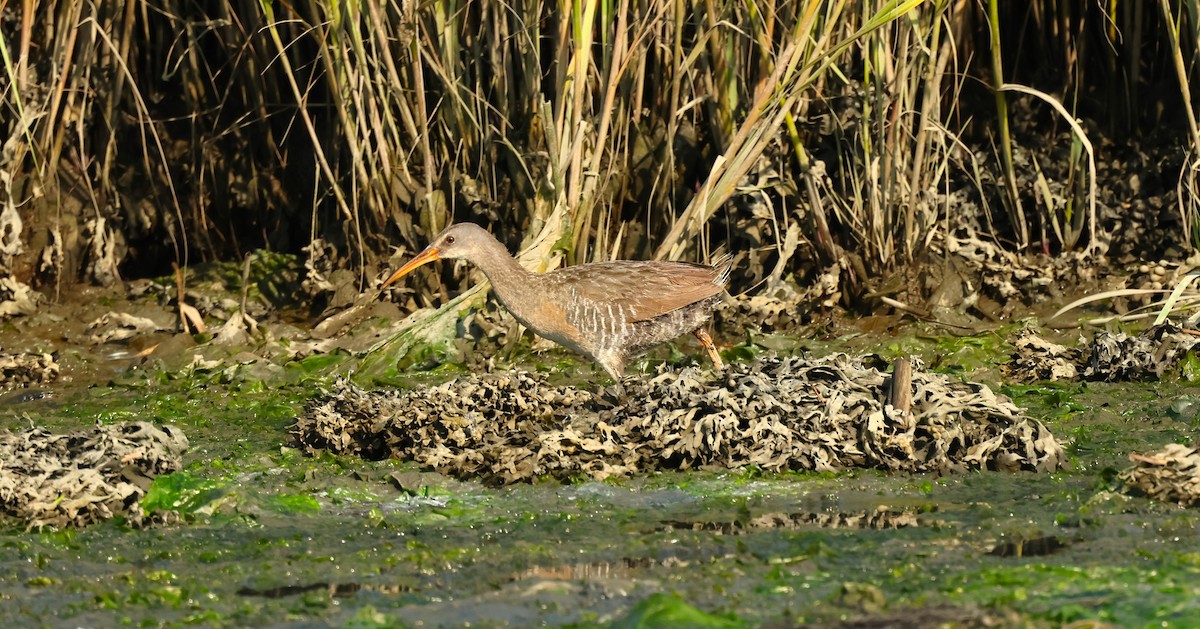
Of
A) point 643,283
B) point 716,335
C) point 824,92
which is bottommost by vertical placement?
point 716,335

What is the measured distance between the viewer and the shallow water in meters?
3.62

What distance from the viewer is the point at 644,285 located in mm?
6590

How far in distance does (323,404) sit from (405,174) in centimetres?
201

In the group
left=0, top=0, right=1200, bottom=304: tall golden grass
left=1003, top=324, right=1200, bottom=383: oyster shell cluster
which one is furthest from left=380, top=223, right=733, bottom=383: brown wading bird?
left=1003, top=324, right=1200, bottom=383: oyster shell cluster

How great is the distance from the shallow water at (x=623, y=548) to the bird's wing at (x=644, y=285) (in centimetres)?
145

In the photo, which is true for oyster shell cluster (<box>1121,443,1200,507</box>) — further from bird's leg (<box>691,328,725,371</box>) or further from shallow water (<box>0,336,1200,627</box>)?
bird's leg (<box>691,328,725,371</box>)

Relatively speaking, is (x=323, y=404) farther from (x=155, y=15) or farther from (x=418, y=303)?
(x=155, y=15)

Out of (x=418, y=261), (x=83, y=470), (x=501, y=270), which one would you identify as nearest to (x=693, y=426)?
(x=501, y=270)

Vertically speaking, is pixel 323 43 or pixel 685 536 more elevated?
pixel 323 43

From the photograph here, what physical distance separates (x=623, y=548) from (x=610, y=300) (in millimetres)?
2380

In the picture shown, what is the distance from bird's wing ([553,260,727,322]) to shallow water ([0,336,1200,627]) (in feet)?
4.76

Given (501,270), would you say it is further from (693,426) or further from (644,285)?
(693,426)

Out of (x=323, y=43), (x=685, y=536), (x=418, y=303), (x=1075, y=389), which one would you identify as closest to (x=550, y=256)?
(x=418, y=303)

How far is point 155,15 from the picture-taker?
8516mm
